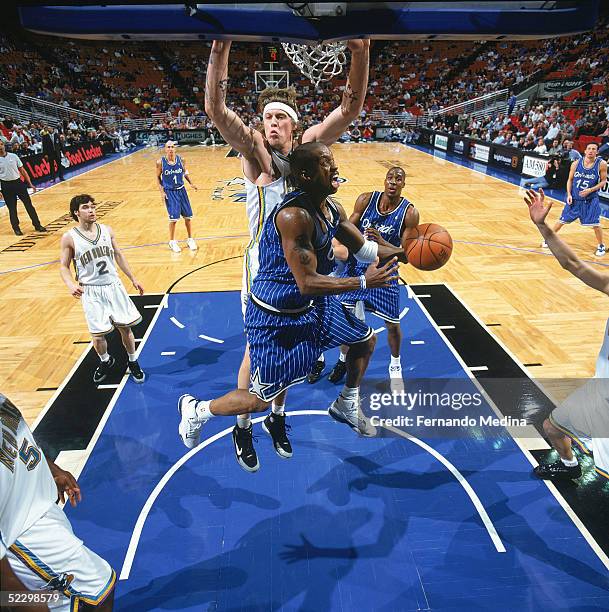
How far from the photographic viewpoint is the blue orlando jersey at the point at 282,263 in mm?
2922

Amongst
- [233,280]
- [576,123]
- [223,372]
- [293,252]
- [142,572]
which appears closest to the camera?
[293,252]

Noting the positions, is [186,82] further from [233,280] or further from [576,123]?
[233,280]

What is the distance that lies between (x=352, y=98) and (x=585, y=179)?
741cm

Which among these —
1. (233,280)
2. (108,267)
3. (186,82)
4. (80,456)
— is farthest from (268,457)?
(186,82)

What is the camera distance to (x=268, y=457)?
4.27m

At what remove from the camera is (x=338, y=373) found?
5.33m

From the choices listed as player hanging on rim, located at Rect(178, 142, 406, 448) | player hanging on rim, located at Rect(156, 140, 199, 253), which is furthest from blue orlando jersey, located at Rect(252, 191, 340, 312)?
player hanging on rim, located at Rect(156, 140, 199, 253)

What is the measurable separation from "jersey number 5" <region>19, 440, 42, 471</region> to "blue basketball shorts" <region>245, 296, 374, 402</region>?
1.26 metres

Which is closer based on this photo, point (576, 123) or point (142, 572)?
point (142, 572)

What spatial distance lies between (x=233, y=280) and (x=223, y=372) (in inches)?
115

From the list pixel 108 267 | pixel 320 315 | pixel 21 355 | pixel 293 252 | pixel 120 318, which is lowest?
pixel 21 355

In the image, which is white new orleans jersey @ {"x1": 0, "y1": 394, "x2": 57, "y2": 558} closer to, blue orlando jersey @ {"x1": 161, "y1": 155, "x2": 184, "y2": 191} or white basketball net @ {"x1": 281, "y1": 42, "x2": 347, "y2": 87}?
white basketball net @ {"x1": 281, "y1": 42, "x2": 347, "y2": 87}

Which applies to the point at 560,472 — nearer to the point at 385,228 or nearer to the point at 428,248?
the point at 428,248

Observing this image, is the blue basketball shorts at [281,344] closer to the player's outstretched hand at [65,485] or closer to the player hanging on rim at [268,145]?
the player hanging on rim at [268,145]
